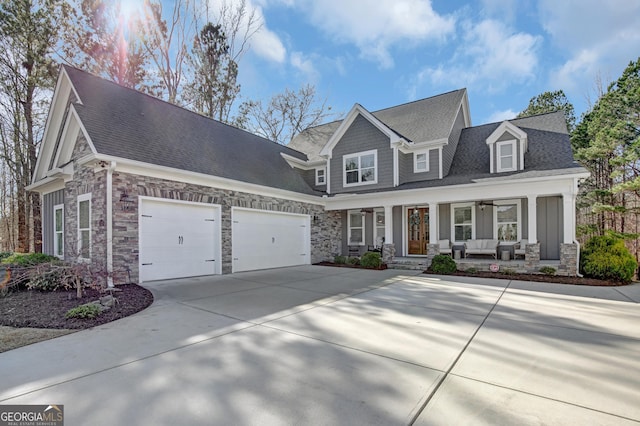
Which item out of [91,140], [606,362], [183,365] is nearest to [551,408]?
[606,362]

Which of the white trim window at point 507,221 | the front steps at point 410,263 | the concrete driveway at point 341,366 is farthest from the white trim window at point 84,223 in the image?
the white trim window at point 507,221

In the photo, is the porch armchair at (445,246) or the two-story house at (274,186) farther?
the porch armchair at (445,246)

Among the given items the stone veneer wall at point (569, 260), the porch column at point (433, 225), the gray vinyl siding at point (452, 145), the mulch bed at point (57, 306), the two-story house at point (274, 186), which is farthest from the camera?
the gray vinyl siding at point (452, 145)

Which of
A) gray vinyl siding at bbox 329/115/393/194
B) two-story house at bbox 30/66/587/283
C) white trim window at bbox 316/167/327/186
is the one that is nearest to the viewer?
two-story house at bbox 30/66/587/283

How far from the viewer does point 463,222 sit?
1292 centimetres

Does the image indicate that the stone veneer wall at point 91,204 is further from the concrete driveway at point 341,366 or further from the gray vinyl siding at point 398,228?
the gray vinyl siding at point 398,228

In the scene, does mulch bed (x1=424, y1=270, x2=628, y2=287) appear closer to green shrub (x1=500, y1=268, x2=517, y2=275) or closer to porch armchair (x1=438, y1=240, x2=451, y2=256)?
green shrub (x1=500, y1=268, x2=517, y2=275)

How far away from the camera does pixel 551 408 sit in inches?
101

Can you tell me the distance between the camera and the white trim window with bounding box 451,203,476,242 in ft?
41.6

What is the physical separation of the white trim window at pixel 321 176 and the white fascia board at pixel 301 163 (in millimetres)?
273

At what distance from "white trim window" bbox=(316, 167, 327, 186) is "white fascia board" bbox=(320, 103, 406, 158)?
5.06 feet

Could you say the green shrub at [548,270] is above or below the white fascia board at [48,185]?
Result: below

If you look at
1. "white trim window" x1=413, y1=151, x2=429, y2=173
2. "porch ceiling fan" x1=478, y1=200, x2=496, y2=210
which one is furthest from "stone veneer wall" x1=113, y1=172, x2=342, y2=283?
"porch ceiling fan" x1=478, y1=200, x2=496, y2=210

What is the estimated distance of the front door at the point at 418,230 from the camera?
13.4 meters
